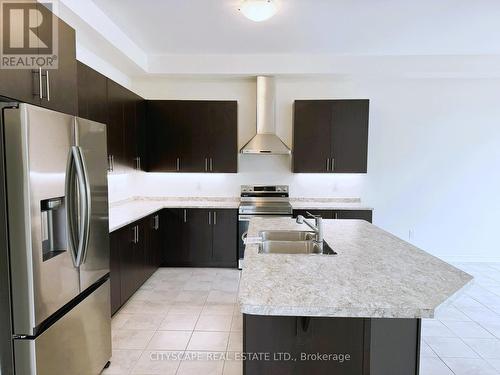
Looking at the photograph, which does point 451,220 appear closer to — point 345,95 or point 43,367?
point 345,95

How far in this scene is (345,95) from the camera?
470cm

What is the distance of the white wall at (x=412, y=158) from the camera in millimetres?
4629

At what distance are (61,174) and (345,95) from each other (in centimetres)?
406

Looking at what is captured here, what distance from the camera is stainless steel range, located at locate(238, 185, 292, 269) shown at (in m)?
4.29

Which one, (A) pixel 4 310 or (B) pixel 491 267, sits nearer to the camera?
(A) pixel 4 310

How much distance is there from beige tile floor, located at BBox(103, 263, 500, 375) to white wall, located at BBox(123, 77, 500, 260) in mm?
1140

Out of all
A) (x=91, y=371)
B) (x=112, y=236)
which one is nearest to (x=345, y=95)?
(x=112, y=236)

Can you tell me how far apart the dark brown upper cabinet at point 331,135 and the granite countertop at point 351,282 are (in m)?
2.37

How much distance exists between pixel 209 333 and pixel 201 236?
177 centimetres

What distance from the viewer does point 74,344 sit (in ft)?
6.05

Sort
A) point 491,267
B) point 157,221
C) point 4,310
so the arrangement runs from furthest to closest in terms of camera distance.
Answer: point 491,267 → point 157,221 → point 4,310

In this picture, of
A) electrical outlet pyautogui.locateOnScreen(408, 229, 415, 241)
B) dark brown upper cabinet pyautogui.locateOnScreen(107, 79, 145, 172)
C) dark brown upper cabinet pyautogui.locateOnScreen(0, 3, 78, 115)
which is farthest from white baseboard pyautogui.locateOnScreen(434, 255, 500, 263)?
dark brown upper cabinet pyautogui.locateOnScreen(0, 3, 78, 115)

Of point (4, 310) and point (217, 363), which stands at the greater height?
point (4, 310)

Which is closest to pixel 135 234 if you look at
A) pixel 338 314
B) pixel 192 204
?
pixel 192 204
